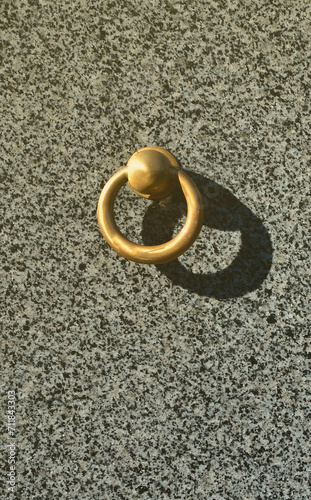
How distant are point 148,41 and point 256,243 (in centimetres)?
49

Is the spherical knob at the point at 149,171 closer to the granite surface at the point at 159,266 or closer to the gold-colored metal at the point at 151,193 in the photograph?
the gold-colored metal at the point at 151,193

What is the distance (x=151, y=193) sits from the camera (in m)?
0.95

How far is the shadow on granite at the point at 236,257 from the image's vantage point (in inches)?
40.2

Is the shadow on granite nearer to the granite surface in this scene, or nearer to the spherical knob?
the granite surface

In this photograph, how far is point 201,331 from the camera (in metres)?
1.02

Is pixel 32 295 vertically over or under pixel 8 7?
under

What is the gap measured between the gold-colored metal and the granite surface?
0.35ft

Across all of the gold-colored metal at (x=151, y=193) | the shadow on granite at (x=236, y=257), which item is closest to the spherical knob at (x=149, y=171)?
the gold-colored metal at (x=151, y=193)

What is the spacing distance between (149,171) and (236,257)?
28 centimetres

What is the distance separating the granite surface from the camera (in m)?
1.00

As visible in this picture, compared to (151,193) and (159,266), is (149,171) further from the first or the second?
(159,266)

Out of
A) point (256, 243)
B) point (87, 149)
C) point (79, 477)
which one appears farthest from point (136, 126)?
point (79, 477)

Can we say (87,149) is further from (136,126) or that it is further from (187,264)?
(187,264)

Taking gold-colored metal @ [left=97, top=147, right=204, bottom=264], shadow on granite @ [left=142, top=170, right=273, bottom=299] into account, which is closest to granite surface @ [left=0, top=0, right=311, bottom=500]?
shadow on granite @ [left=142, top=170, right=273, bottom=299]
